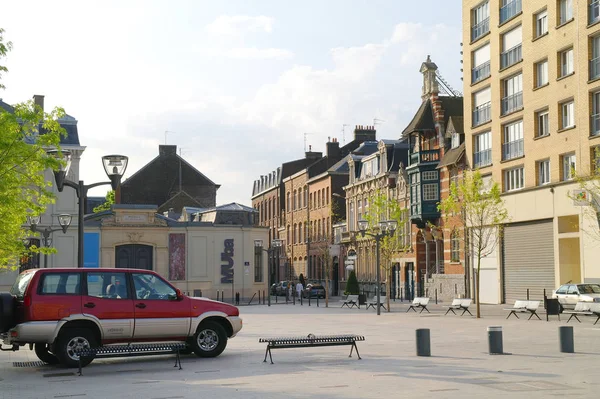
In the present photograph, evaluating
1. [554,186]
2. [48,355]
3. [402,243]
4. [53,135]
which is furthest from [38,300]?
[402,243]

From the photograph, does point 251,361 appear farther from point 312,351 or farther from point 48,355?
point 48,355

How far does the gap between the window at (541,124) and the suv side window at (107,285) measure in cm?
2900

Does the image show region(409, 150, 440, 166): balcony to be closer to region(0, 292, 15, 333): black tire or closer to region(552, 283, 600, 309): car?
region(552, 283, 600, 309): car

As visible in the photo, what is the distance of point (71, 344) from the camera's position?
54.0ft

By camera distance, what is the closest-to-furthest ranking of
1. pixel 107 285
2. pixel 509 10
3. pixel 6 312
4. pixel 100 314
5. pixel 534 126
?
1. pixel 6 312
2. pixel 100 314
3. pixel 107 285
4. pixel 534 126
5. pixel 509 10

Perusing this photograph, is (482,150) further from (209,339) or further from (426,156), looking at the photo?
(209,339)

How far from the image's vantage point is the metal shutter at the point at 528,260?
41688mm

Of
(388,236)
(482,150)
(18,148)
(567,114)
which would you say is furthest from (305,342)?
(482,150)

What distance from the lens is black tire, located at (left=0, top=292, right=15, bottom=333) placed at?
52.7ft

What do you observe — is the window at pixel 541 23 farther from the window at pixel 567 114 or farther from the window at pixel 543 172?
the window at pixel 543 172

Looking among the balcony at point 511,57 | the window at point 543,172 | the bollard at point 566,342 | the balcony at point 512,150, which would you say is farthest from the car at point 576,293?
the bollard at point 566,342

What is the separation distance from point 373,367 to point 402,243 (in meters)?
44.1

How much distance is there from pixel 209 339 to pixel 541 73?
94.6ft

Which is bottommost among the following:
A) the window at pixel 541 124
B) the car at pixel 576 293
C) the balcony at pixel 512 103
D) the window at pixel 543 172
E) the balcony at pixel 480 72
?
the car at pixel 576 293
